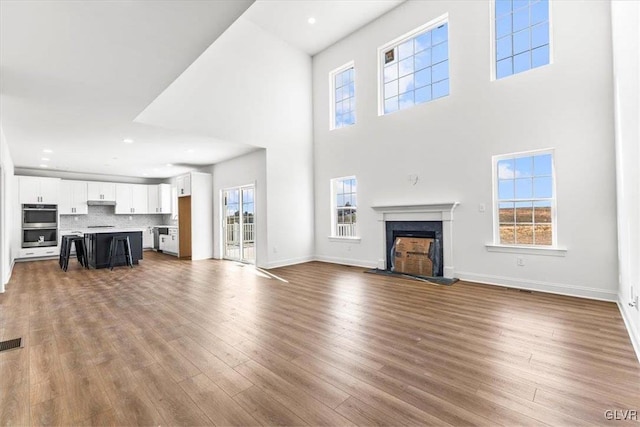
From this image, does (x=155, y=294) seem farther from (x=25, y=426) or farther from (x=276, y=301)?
(x=25, y=426)

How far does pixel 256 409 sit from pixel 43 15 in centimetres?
326

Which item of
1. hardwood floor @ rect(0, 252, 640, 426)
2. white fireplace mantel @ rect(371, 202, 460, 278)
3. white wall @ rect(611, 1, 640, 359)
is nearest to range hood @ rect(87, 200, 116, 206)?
hardwood floor @ rect(0, 252, 640, 426)

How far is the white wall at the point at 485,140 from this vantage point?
384cm

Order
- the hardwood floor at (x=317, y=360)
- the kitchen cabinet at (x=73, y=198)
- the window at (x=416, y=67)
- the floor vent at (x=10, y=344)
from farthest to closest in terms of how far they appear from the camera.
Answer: the kitchen cabinet at (x=73, y=198) → the window at (x=416, y=67) → the floor vent at (x=10, y=344) → the hardwood floor at (x=317, y=360)

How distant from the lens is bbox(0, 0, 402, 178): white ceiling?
2.26 meters

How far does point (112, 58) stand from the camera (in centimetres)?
289

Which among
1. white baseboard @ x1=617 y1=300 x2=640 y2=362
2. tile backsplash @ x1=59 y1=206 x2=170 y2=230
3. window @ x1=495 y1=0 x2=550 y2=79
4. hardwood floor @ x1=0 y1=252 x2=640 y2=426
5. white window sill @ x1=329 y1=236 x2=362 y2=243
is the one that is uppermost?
window @ x1=495 y1=0 x2=550 y2=79

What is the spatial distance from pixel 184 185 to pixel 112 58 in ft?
19.3

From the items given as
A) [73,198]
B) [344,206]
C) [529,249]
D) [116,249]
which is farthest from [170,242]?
[529,249]

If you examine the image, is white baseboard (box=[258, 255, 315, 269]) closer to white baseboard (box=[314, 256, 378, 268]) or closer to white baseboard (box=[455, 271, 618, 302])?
white baseboard (box=[314, 256, 378, 268])

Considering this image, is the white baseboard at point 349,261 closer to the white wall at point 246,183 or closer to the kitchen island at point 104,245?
the white wall at point 246,183

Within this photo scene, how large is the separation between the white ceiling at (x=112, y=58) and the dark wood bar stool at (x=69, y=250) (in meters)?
2.08

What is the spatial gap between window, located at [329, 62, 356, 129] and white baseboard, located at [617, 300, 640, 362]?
5.48 m

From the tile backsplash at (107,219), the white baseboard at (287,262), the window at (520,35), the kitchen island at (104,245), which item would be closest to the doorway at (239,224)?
the white baseboard at (287,262)
